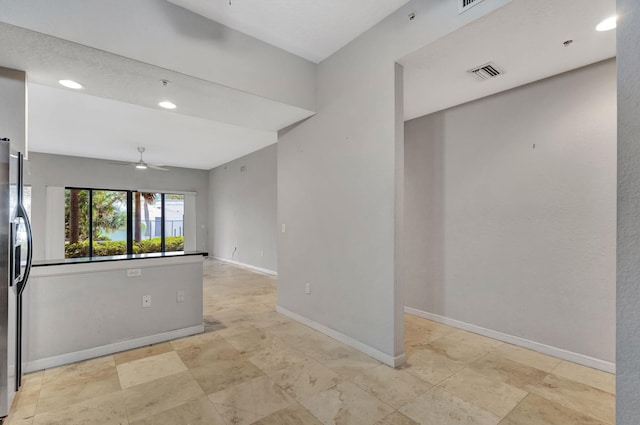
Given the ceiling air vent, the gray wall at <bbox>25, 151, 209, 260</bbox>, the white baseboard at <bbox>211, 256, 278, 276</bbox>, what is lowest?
the white baseboard at <bbox>211, 256, 278, 276</bbox>

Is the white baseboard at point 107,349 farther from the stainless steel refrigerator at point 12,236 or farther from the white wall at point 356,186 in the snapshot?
the white wall at point 356,186

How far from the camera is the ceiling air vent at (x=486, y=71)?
258 centimetres

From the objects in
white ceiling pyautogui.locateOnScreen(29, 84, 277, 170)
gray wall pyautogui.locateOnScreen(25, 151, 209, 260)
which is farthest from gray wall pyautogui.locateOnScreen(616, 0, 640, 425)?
gray wall pyautogui.locateOnScreen(25, 151, 209, 260)

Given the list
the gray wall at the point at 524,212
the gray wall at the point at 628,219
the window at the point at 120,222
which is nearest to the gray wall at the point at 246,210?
the window at the point at 120,222

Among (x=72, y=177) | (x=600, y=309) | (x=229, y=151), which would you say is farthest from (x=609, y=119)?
(x=72, y=177)

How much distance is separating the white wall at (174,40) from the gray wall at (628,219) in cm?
265

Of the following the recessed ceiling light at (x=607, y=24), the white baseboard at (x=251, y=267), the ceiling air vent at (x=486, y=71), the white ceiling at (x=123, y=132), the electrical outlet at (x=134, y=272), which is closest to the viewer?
the recessed ceiling light at (x=607, y=24)

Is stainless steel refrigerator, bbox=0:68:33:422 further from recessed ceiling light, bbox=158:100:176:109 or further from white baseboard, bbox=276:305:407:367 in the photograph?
white baseboard, bbox=276:305:407:367

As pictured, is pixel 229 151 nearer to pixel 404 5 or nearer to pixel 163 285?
pixel 163 285

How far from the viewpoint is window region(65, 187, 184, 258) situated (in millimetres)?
7605

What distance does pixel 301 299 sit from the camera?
12.1 feet

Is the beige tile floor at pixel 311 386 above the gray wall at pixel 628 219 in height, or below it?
below

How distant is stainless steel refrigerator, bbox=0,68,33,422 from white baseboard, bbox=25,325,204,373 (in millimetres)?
376

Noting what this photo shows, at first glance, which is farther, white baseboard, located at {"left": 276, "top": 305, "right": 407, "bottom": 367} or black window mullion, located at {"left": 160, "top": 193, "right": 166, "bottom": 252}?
black window mullion, located at {"left": 160, "top": 193, "right": 166, "bottom": 252}
